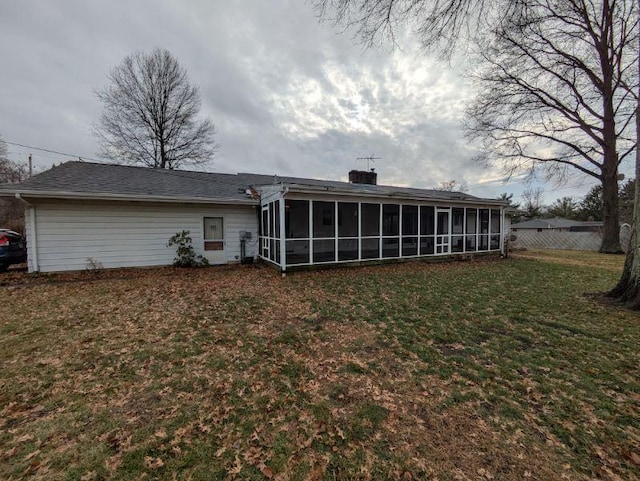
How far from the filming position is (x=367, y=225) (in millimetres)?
15047

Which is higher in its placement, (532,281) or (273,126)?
(273,126)

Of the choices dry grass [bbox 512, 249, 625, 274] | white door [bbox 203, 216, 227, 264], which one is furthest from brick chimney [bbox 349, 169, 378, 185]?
white door [bbox 203, 216, 227, 264]

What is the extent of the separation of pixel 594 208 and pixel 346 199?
46.5 metres

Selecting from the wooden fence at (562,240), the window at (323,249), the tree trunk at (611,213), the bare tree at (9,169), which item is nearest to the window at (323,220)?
the window at (323,249)

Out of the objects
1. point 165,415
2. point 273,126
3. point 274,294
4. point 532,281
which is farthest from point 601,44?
point 165,415

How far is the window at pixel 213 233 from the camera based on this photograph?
35.4 feet

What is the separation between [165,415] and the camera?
8.08ft

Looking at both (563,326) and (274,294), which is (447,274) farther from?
(274,294)

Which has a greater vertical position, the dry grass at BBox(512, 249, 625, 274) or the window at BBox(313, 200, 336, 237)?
the window at BBox(313, 200, 336, 237)

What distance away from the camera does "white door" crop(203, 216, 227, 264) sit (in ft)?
35.4

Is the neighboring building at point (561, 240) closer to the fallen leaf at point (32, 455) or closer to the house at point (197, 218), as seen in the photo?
the house at point (197, 218)

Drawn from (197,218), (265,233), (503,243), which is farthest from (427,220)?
(197,218)

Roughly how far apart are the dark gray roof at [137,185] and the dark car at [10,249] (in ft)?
7.40

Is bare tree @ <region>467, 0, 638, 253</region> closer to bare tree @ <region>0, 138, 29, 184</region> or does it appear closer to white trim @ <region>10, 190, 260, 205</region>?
white trim @ <region>10, 190, 260, 205</region>
